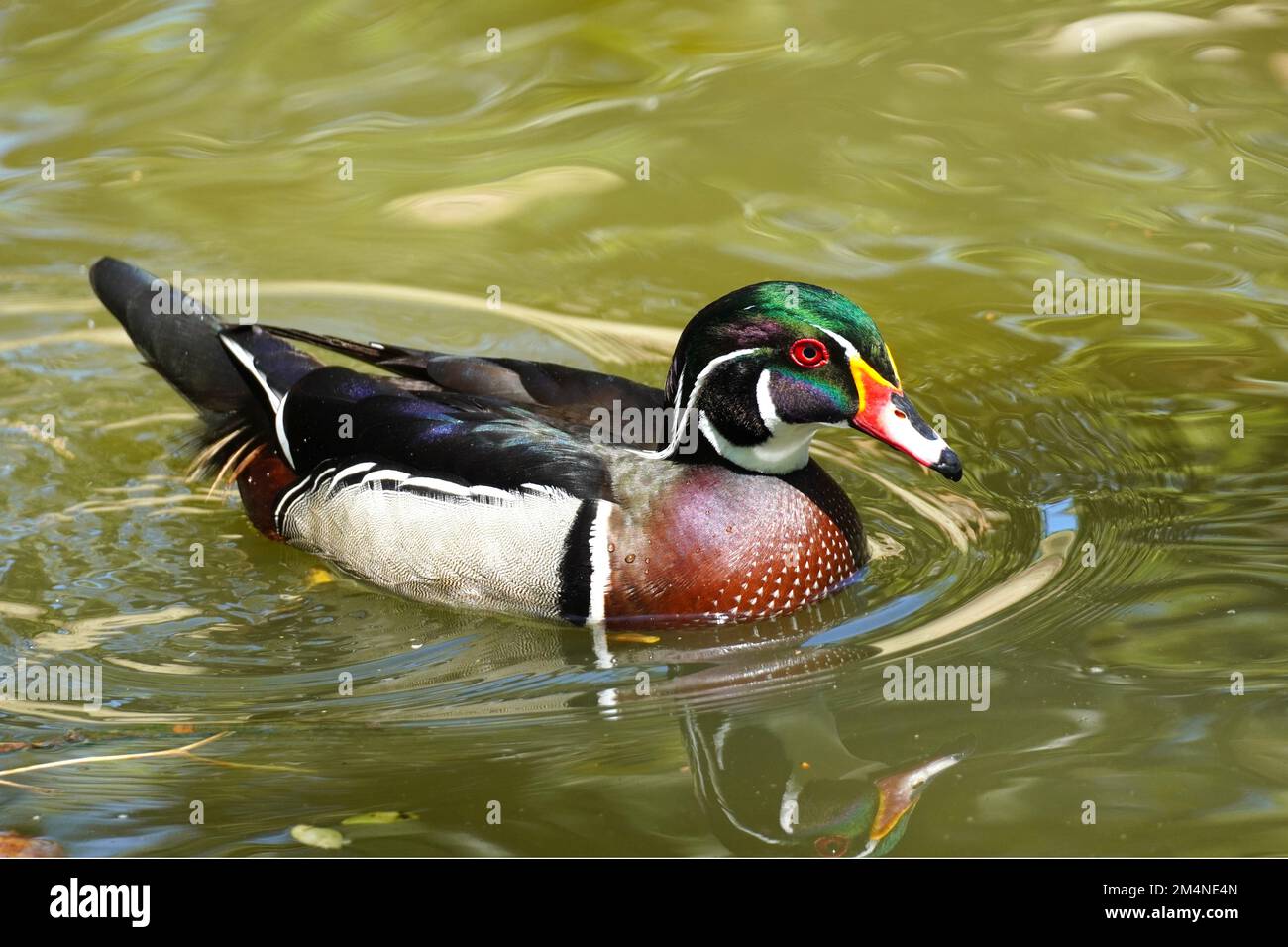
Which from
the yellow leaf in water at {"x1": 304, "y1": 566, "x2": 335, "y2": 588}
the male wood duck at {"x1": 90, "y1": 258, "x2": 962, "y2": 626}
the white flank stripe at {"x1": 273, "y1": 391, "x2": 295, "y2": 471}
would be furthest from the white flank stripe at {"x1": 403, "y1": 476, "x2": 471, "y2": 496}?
the white flank stripe at {"x1": 273, "y1": 391, "x2": 295, "y2": 471}

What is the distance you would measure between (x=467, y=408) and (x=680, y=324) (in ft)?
7.27

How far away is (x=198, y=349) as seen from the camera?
22.6 ft

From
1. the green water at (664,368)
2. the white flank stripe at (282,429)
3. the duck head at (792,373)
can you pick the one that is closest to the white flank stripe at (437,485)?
the green water at (664,368)

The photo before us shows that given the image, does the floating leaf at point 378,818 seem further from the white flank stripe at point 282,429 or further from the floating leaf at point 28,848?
the white flank stripe at point 282,429

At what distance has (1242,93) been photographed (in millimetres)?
9477

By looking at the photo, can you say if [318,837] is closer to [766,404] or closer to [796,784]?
[796,784]

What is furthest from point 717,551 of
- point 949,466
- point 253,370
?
point 253,370

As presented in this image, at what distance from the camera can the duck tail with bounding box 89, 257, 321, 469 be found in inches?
266

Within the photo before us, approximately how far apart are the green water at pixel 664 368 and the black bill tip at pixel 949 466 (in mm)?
563

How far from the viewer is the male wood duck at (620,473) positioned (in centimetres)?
561

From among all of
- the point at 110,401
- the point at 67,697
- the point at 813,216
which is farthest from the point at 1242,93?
the point at 67,697

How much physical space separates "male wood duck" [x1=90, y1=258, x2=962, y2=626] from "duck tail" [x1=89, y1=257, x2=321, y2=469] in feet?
1.57

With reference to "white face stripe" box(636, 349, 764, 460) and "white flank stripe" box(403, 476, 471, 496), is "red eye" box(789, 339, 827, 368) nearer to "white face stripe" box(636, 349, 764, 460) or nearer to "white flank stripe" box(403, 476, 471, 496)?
"white face stripe" box(636, 349, 764, 460)

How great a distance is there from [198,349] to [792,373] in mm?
2672
